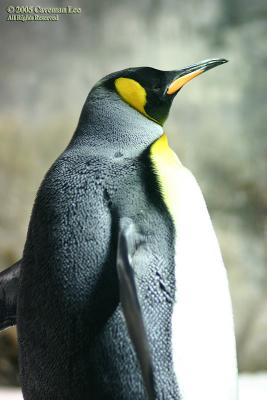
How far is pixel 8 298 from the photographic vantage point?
85 centimetres

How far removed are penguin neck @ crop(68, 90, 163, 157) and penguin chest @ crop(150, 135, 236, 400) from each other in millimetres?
29

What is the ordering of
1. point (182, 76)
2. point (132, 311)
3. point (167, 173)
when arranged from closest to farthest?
1. point (132, 311)
2. point (167, 173)
3. point (182, 76)

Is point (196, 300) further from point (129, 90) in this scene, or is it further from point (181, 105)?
point (181, 105)

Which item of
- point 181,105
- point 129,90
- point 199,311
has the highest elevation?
point 181,105

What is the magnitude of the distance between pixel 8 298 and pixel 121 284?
335 millimetres

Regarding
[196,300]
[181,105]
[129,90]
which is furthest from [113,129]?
[181,105]

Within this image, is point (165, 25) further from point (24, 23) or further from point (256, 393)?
point (256, 393)

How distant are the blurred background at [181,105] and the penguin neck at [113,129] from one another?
1124 mm

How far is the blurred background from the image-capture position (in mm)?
1837

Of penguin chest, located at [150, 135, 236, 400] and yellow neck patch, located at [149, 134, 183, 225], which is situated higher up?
yellow neck patch, located at [149, 134, 183, 225]

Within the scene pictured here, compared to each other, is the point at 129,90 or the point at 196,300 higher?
the point at 129,90

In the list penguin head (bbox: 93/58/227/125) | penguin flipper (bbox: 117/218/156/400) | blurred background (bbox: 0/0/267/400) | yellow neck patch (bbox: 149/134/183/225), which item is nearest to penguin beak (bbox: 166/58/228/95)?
penguin head (bbox: 93/58/227/125)

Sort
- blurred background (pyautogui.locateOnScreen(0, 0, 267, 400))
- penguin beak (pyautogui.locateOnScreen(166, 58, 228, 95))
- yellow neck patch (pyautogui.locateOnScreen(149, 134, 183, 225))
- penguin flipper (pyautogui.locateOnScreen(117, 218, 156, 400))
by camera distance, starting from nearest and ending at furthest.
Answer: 1. penguin flipper (pyautogui.locateOnScreen(117, 218, 156, 400))
2. yellow neck patch (pyautogui.locateOnScreen(149, 134, 183, 225))
3. penguin beak (pyautogui.locateOnScreen(166, 58, 228, 95))
4. blurred background (pyautogui.locateOnScreen(0, 0, 267, 400))

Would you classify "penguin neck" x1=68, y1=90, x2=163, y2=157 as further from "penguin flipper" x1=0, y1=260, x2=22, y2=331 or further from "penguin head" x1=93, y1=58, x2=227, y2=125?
"penguin flipper" x1=0, y1=260, x2=22, y2=331
